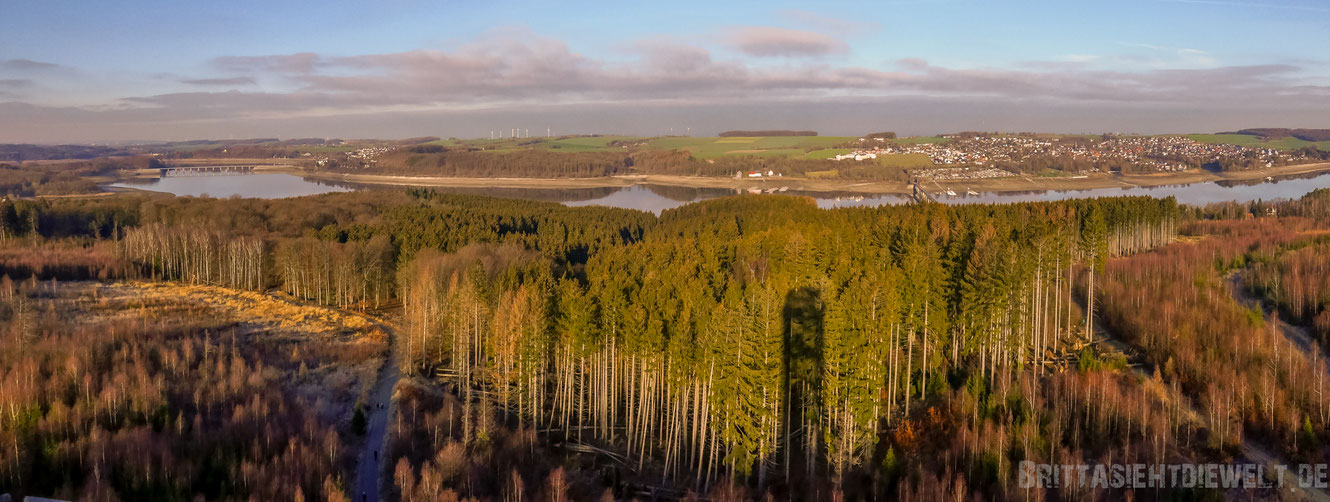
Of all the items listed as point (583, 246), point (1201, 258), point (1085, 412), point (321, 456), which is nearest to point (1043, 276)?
point (1085, 412)

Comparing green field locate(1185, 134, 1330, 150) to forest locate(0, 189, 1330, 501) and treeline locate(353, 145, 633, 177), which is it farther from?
forest locate(0, 189, 1330, 501)

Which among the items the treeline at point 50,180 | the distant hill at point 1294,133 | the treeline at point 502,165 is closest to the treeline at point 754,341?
the treeline at point 50,180

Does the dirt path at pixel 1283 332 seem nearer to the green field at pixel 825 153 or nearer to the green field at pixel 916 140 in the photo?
the green field at pixel 825 153

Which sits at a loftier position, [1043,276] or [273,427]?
[1043,276]

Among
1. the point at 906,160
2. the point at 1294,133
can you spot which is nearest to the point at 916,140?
the point at 906,160

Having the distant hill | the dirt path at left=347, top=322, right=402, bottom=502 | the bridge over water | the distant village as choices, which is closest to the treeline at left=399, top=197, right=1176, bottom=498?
the dirt path at left=347, top=322, right=402, bottom=502

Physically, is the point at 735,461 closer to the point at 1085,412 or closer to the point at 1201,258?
the point at 1085,412
